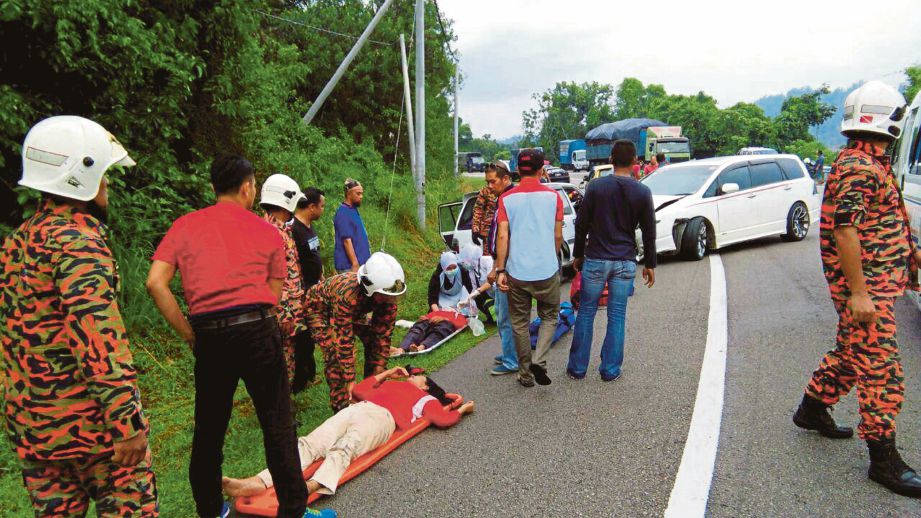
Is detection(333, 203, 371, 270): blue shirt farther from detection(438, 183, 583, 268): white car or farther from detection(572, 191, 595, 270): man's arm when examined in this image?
detection(438, 183, 583, 268): white car

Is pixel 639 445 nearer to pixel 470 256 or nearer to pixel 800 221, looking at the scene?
pixel 470 256

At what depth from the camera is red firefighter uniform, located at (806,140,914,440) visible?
3.26 metres

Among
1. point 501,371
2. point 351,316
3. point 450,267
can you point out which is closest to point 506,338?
point 501,371

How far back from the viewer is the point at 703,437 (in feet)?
13.0

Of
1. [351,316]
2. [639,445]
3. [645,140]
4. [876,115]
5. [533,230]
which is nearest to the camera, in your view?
[876,115]

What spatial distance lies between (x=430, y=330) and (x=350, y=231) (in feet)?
5.23

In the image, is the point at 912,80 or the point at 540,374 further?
the point at 912,80

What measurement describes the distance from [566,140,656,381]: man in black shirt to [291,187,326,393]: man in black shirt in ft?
7.82

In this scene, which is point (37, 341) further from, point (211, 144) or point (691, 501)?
point (211, 144)

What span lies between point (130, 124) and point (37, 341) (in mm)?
4846

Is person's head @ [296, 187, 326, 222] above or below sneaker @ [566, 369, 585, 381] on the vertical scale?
above

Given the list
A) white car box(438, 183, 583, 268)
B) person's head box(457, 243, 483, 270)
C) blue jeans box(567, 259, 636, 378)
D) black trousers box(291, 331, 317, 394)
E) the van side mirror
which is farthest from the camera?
the van side mirror

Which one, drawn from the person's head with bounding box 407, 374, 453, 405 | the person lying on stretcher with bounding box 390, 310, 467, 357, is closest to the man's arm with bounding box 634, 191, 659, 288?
the person's head with bounding box 407, 374, 453, 405

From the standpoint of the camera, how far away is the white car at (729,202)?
10852mm
